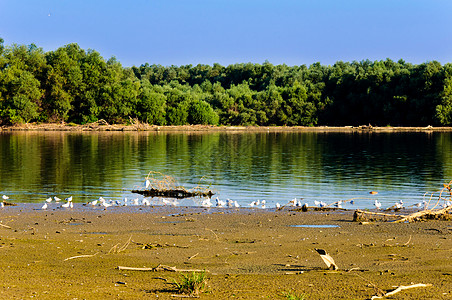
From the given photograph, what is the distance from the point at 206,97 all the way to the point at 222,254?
13468 cm

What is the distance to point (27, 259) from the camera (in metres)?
10.7

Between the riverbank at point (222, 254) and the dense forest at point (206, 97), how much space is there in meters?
102

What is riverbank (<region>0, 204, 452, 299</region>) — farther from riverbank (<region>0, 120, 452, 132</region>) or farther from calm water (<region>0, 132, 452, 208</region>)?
riverbank (<region>0, 120, 452, 132</region>)

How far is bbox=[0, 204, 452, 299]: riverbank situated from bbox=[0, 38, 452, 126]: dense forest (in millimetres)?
102428

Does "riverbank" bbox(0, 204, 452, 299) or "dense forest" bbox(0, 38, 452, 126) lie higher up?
"dense forest" bbox(0, 38, 452, 126)

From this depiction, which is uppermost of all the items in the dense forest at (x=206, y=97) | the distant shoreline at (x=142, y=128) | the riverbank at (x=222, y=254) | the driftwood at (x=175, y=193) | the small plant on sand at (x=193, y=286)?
the dense forest at (x=206, y=97)

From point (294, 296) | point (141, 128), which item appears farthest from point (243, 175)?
point (141, 128)

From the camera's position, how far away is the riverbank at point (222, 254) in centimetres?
854

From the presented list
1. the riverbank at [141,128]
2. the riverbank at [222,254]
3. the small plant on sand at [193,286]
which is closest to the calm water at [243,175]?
the riverbank at [222,254]

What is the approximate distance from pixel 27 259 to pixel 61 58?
398 ft

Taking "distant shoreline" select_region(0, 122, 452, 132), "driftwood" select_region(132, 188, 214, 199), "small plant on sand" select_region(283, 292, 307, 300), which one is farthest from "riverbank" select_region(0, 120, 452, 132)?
"small plant on sand" select_region(283, 292, 307, 300)

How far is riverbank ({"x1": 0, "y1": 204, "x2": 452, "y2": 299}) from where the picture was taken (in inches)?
336

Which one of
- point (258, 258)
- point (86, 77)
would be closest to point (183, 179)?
point (258, 258)

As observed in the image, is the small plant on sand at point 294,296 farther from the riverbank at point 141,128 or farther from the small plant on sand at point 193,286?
the riverbank at point 141,128
